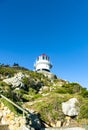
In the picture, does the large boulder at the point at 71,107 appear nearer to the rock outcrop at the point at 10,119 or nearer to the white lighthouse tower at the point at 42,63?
the rock outcrop at the point at 10,119

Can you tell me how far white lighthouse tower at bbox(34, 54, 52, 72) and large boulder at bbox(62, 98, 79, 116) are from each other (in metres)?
33.9

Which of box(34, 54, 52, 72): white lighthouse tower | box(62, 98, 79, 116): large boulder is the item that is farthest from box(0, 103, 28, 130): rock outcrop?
box(34, 54, 52, 72): white lighthouse tower

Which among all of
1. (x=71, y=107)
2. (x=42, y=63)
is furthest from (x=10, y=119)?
(x=42, y=63)

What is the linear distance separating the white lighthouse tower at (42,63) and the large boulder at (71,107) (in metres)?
33.9

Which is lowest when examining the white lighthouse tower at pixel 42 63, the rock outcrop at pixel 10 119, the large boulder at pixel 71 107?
the rock outcrop at pixel 10 119

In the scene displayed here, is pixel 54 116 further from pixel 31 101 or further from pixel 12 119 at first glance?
pixel 12 119

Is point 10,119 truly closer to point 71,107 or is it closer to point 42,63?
point 71,107

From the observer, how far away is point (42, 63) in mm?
59719

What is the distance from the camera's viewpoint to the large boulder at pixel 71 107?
2458cm

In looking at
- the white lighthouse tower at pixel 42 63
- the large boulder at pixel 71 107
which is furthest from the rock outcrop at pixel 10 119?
the white lighthouse tower at pixel 42 63

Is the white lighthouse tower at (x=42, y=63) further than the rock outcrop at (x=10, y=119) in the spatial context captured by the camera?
Yes

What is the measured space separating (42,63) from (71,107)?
35290mm

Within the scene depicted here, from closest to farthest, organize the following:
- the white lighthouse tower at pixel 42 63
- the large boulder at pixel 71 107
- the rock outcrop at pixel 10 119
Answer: the rock outcrop at pixel 10 119, the large boulder at pixel 71 107, the white lighthouse tower at pixel 42 63

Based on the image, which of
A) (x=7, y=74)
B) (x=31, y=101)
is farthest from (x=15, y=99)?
(x=7, y=74)
